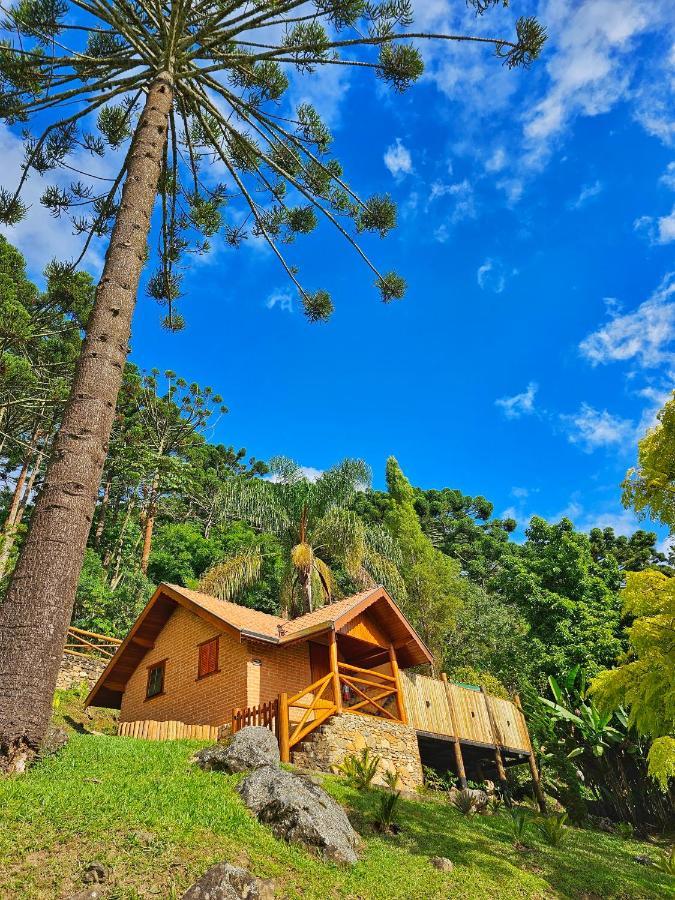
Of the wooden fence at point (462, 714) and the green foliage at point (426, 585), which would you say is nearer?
the wooden fence at point (462, 714)

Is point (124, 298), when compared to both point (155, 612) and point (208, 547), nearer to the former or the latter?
point (155, 612)

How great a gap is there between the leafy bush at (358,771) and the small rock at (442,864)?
356 centimetres

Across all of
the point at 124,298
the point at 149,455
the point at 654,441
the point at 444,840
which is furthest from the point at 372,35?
the point at 149,455

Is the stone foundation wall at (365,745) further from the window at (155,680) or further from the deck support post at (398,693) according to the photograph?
the window at (155,680)

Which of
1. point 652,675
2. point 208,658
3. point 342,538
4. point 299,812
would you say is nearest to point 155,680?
point 208,658

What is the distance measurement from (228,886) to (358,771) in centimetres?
755

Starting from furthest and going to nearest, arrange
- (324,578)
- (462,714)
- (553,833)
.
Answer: (324,578), (462,714), (553,833)

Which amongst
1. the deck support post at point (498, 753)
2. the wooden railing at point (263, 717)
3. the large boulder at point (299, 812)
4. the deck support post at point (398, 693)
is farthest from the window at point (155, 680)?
the deck support post at point (498, 753)

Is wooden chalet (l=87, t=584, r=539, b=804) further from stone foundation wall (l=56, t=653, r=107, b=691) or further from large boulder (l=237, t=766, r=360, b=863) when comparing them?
large boulder (l=237, t=766, r=360, b=863)

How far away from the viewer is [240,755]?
1013 centimetres

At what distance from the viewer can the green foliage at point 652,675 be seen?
8.19 m

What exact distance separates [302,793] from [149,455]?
31.1 meters

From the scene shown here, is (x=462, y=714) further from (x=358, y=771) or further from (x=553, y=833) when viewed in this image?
(x=358, y=771)

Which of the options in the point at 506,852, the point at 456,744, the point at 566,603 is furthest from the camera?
the point at 566,603
